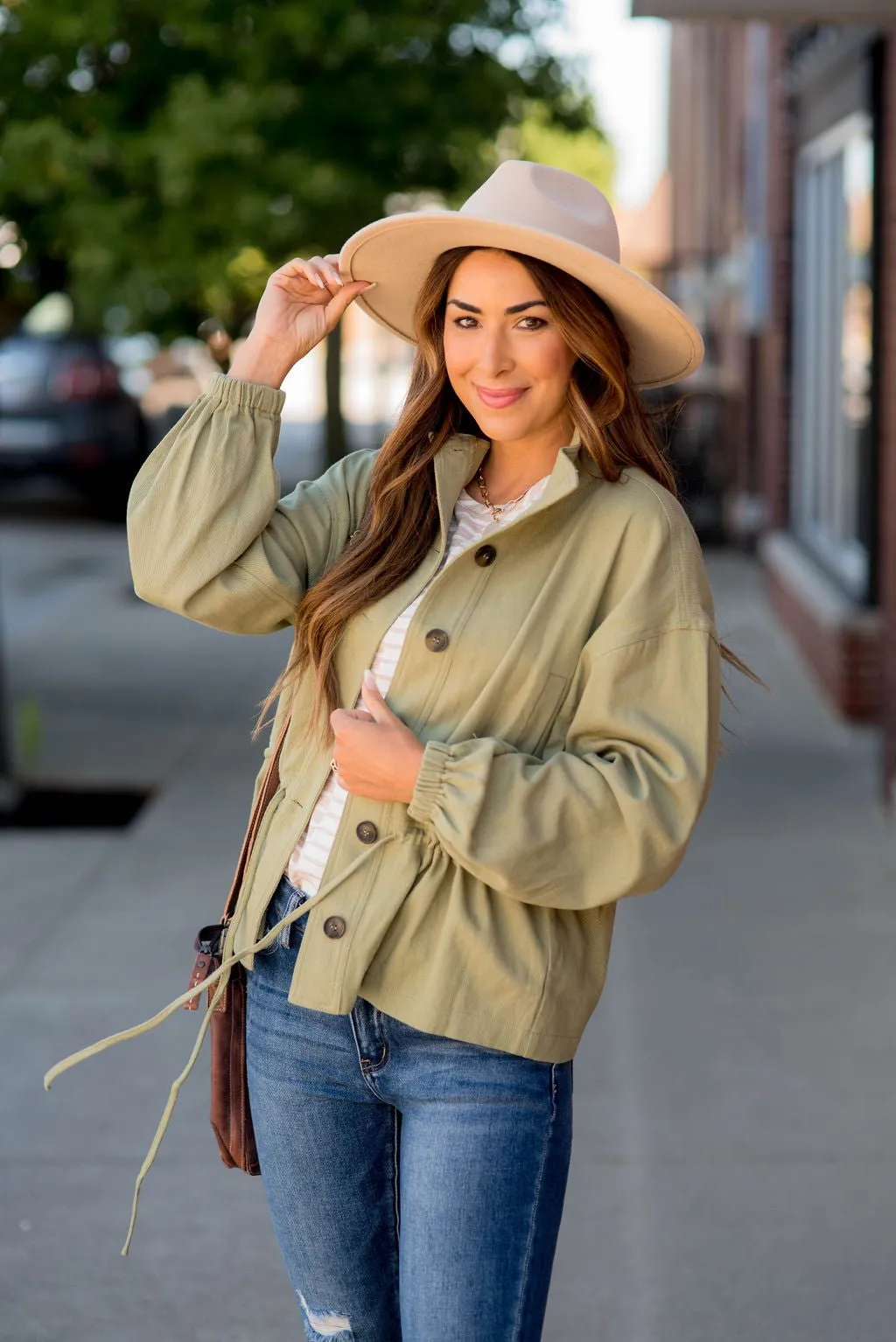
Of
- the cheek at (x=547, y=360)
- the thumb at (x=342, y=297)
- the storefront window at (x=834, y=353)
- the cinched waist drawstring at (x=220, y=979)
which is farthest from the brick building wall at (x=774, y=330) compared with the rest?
the cinched waist drawstring at (x=220, y=979)

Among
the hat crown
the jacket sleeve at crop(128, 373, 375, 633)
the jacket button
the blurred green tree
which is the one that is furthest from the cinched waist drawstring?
the blurred green tree

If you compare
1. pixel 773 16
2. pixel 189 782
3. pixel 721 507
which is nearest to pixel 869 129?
pixel 773 16

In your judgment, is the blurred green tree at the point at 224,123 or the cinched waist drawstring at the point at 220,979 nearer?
the cinched waist drawstring at the point at 220,979

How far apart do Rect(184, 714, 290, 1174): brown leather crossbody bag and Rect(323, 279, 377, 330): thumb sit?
1.83 feet

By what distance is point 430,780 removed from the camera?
2.15 m

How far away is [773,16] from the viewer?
19.3 feet

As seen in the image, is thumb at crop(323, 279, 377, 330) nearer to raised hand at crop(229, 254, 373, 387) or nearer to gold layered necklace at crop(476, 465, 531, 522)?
raised hand at crop(229, 254, 373, 387)

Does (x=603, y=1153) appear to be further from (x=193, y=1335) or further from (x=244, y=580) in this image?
A: (x=244, y=580)

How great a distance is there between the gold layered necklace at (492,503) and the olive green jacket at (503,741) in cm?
6

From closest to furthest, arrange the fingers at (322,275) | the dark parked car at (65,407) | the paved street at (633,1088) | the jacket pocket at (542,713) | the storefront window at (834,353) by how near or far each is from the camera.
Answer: the jacket pocket at (542,713), the fingers at (322,275), the paved street at (633,1088), the storefront window at (834,353), the dark parked car at (65,407)

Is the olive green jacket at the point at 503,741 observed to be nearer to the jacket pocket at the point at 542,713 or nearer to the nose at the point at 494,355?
the jacket pocket at the point at 542,713

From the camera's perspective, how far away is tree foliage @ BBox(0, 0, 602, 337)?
7344mm

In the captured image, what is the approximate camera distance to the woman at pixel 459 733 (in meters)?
2.17

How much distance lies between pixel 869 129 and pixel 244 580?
6.49m
